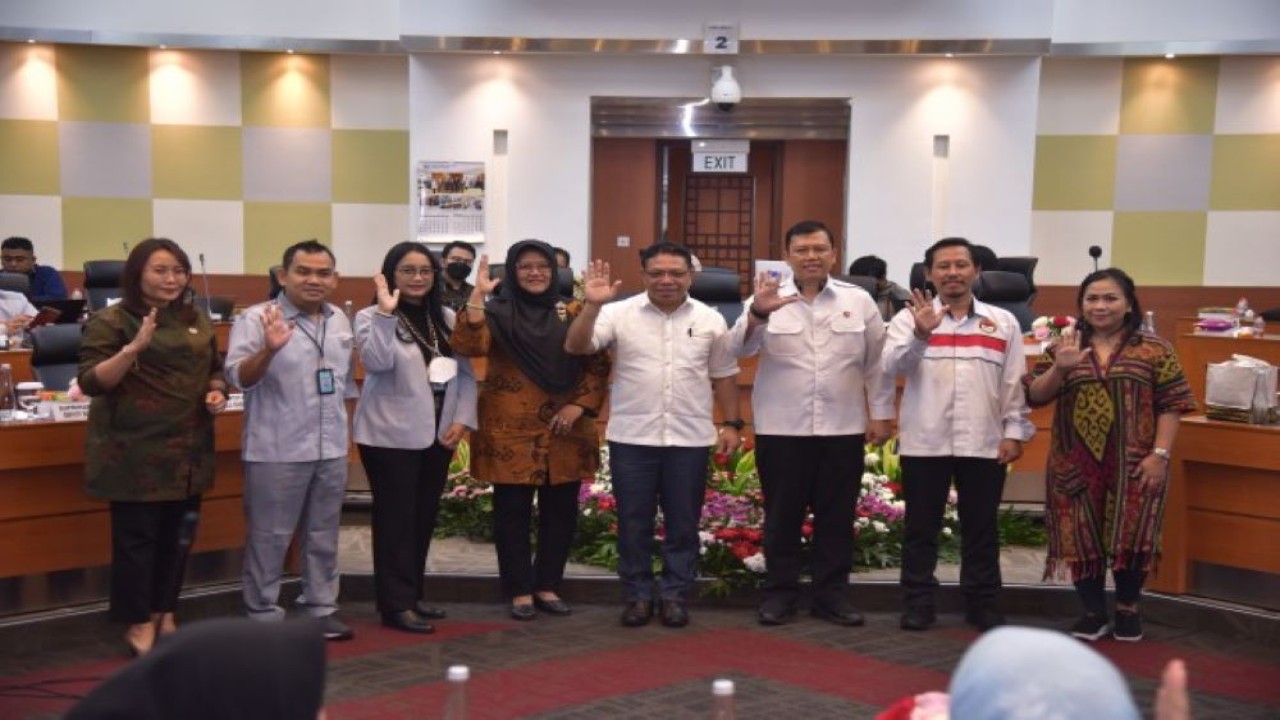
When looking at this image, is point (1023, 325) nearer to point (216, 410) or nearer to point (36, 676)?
point (216, 410)

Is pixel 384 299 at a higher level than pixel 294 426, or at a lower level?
higher

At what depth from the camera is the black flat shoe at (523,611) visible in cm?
575

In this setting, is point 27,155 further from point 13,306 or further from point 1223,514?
Answer: point 1223,514

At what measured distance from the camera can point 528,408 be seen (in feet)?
18.7

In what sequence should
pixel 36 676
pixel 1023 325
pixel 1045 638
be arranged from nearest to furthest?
pixel 1045 638
pixel 36 676
pixel 1023 325

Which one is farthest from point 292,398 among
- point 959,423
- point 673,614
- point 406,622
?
point 959,423

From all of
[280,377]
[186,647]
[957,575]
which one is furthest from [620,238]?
[186,647]

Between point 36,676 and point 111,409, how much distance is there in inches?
39.0

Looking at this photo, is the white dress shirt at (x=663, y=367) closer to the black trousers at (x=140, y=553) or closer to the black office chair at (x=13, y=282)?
the black trousers at (x=140, y=553)

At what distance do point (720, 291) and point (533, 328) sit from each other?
3061 mm

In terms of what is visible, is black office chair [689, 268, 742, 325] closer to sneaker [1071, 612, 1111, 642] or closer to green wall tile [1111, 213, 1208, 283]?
sneaker [1071, 612, 1111, 642]

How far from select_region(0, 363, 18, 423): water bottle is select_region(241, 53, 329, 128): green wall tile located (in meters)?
7.60

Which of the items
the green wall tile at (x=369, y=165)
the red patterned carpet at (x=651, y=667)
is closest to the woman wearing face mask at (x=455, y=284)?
the red patterned carpet at (x=651, y=667)

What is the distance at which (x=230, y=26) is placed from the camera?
12242mm
